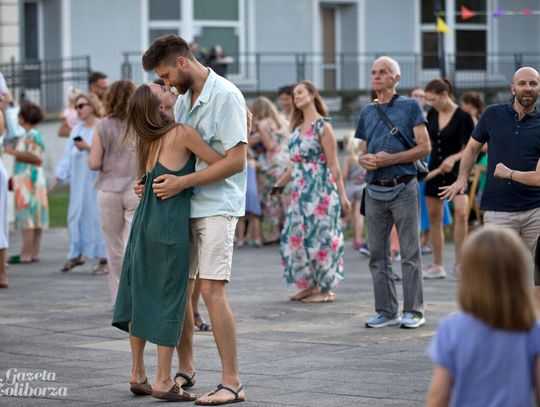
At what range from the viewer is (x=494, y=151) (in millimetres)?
8891

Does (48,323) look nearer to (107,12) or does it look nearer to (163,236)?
(163,236)

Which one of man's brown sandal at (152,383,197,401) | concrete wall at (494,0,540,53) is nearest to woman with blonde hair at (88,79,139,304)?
man's brown sandal at (152,383,197,401)

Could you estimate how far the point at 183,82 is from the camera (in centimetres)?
739

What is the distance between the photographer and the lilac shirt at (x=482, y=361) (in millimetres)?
4238

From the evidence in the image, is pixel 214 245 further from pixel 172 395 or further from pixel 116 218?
pixel 116 218

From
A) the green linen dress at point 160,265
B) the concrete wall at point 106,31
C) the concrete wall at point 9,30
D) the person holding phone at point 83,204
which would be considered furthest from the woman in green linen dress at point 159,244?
the concrete wall at point 106,31

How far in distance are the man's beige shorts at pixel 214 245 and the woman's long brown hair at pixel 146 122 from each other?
19.4 inches

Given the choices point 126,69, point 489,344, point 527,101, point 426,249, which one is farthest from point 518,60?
point 489,344

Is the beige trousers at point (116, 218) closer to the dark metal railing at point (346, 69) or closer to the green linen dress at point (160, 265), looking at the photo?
the green linen dress at point (160, 265)

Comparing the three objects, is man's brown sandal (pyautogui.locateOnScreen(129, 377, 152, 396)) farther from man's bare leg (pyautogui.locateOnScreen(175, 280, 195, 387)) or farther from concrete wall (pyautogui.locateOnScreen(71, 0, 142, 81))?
concrete wall (pyautogui.locateOnScreen(71, 0, 142, 81))

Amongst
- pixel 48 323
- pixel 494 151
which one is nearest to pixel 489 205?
pixel 494 151

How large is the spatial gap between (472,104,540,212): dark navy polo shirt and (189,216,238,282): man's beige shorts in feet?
7.48

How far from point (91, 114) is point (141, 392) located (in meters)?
6.82

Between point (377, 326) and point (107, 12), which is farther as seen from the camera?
point (107, 12)
